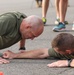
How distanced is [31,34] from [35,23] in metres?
0.15

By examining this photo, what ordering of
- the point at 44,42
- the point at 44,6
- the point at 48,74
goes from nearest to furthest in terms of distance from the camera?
the point at 48,74 → the point at 44,42 → the point at 44,6

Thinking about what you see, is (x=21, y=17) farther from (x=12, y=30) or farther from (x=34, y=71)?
(x=34, y=71)

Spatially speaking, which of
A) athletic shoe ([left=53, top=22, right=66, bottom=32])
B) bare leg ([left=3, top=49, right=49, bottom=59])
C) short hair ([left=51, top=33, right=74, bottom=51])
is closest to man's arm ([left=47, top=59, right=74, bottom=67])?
short hair ([left=51, top=33, right=74, bottom=51])

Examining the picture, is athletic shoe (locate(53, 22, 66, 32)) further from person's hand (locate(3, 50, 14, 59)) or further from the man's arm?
the man's arm

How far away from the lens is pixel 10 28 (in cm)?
475

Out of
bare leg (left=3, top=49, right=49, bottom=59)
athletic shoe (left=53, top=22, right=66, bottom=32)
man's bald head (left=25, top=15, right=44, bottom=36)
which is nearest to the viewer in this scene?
man's bald head (left=25, top=15, right=44, bottom=36)

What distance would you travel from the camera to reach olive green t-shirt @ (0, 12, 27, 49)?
15.5 feet

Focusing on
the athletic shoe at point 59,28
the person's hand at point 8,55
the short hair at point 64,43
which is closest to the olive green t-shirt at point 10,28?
the person's hand at point 8,55

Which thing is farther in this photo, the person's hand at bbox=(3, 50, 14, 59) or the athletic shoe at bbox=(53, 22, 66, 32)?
the athletic shoe at bbox=(53, 22, 66, 32)

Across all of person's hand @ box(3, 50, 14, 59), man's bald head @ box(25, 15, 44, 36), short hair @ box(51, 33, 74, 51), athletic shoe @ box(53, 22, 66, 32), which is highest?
man's bald head @ box(25, 15, 44, 36)

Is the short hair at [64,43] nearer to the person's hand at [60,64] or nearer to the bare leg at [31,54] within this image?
the person's hand at [60,64]

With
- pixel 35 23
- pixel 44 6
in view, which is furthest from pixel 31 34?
pixel 44 6

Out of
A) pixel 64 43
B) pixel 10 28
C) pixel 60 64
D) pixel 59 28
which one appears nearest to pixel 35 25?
pixel 10 28

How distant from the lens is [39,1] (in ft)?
50.4
